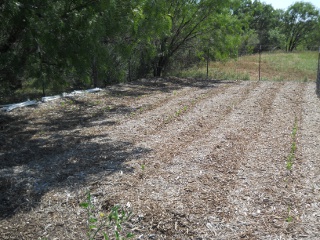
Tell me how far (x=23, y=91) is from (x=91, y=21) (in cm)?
789

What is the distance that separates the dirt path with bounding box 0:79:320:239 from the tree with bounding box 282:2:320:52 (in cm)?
5127

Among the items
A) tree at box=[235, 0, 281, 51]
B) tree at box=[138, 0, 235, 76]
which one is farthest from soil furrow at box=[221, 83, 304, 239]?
tree at box=[235, 0, 281, 51]

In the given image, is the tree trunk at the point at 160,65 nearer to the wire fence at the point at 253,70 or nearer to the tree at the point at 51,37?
the wire fence at the point at 253,70

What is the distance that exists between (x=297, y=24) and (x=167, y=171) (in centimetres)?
5795

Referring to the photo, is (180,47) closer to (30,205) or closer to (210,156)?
(210,156)

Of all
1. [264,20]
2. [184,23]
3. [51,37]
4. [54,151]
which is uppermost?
[264,20]

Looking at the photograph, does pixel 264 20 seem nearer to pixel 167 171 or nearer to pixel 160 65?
pixel 160 65

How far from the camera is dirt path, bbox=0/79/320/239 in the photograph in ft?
11.9

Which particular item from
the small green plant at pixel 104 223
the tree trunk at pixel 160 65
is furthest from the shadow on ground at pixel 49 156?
the tree trunk at pixel 160 65

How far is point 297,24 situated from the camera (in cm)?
5672

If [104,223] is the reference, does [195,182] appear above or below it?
below

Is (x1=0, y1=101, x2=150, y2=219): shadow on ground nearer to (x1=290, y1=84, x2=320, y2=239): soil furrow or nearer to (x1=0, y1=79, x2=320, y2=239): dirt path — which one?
(x1=0, y1=79, x2=320, y2=239): dirt path

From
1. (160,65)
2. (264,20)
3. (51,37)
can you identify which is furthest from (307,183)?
(264,20)

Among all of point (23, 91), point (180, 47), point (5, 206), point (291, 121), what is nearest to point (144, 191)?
point (5, 206)
